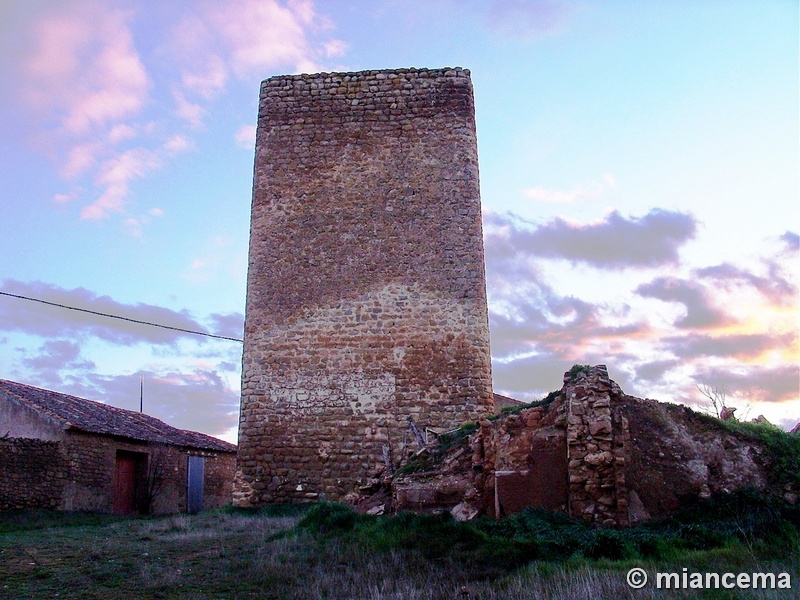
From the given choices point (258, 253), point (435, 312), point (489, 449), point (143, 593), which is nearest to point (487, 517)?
point (489, 449)

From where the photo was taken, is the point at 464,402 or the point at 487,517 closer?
the point at 487,517

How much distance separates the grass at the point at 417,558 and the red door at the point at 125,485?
9637 millimetres

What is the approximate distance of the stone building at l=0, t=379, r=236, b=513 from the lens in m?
15.2

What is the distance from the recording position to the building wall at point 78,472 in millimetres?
14938

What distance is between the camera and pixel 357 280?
13.1 m

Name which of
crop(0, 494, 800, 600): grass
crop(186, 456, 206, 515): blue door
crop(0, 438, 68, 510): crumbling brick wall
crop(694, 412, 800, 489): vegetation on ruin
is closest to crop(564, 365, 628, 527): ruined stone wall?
crop(0, 494, 800, 600): grass

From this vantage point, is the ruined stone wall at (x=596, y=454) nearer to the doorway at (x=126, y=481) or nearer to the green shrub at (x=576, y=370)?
the green shrub at (x=576, y=370)

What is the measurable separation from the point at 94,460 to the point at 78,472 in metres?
0.67

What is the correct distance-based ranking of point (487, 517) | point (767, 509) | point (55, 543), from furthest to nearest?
point (55, 543), point (487, 517), point (767, 509)

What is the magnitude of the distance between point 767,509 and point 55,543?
801 cm

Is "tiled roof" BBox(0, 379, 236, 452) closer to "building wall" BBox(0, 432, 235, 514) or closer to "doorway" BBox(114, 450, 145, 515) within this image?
"building wall" BBox(0, 432, 235, 514)

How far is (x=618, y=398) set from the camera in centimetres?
815

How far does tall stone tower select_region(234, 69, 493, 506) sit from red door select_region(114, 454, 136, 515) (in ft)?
21.7

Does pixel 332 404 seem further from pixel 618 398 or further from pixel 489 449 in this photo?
pixel 618 398
